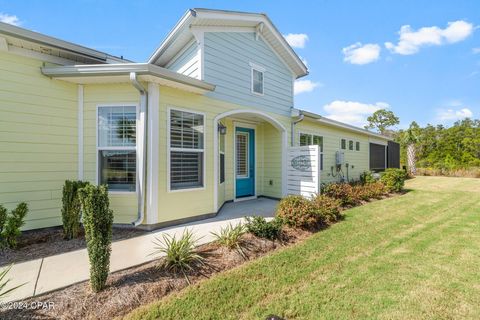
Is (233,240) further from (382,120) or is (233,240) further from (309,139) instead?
(382,120)

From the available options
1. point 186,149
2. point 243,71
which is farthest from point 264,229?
point 243,71

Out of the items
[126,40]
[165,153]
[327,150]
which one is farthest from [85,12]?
[327,150]

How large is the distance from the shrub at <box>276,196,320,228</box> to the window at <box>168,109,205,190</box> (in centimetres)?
226

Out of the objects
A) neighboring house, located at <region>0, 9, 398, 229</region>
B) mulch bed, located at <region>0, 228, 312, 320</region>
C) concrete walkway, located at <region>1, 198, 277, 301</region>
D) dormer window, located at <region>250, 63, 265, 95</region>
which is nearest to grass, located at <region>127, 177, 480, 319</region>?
mulch bed, located at <region>0, 228, 312, 320</region>

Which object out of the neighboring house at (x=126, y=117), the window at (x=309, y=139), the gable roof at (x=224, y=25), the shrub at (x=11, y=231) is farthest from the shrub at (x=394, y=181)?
the shrub at (x=11, y=231)

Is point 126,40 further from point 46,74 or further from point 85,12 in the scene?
point 46,74

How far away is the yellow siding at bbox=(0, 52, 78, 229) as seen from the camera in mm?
4324

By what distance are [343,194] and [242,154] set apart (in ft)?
12.5

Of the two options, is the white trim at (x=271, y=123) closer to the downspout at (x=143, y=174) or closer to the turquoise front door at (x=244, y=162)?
the turquoise front door at (x=244, y=162)

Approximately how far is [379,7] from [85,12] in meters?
9.47

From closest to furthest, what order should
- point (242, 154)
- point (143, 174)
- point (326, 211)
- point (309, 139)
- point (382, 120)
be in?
point (143, 174) → point (326, 211) → point (242, 154) → point (309, 139) → point (382, 120)

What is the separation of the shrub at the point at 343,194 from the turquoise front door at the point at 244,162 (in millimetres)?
2713

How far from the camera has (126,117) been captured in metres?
5.01

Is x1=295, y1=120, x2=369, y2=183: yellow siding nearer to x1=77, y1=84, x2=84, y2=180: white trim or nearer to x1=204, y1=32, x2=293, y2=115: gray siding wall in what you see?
x1=204, y1=32, x2=293, y2=115: gray siding wall
